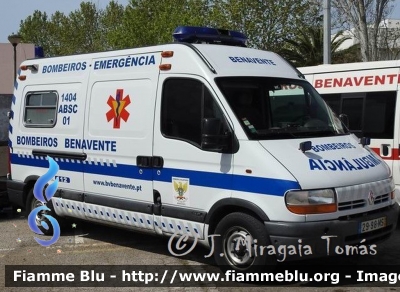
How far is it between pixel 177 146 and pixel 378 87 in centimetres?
371

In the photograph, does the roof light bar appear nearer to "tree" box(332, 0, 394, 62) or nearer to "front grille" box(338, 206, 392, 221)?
"front grille" box(338, 206, 392, 221)

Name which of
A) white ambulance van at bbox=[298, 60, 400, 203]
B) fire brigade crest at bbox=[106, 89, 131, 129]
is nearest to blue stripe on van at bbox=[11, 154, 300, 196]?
fire brigade crest at bbox=[106, 89, 131, 129]

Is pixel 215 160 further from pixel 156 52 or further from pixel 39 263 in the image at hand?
pixel 39 263

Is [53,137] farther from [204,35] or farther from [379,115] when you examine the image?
[379,115]

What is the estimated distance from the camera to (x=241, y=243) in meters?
6.20

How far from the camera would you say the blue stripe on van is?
584 cm

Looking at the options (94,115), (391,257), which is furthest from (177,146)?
(391,257)

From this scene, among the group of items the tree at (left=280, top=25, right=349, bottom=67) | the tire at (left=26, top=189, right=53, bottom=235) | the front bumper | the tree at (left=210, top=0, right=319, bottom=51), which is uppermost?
the tree at (left=210, top=0, right=319, bottom=51)

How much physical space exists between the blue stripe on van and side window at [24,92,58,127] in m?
0.70

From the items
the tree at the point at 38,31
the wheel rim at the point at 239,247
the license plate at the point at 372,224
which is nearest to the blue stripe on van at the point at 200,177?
the wheel rim at the point at 239,247

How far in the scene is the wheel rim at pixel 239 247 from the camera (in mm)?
6125

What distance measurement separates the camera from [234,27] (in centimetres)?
2394

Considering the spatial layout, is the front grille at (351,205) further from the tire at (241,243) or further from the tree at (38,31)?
the tree at (38,31)

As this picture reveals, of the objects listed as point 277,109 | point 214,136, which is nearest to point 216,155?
point 214,136
